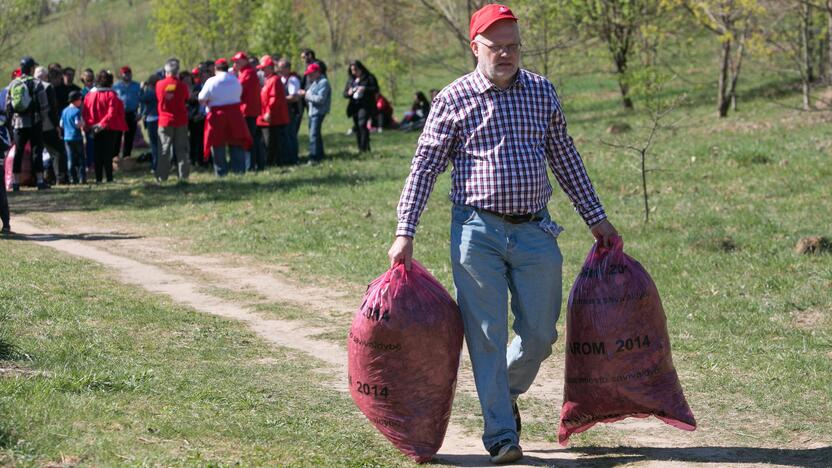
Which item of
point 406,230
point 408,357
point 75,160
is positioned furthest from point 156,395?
point 75,160

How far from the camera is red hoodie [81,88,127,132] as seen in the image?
19.6 metres

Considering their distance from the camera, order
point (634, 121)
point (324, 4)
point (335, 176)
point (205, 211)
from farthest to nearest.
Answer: point (324, 4)
point (634, 121)
point (335, 176)
point (205, 211)

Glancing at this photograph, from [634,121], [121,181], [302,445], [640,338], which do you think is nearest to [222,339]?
[302,445]

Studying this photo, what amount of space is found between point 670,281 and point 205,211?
7.43m

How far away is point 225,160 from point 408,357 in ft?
48.3

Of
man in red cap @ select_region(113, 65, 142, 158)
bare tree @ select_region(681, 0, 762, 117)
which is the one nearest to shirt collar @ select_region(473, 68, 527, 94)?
man in red cap @ select_region(113, 65, 142, 158)

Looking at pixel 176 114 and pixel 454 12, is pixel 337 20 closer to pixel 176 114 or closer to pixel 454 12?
pixel 454 12

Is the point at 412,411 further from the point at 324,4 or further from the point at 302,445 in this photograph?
the point at 324,4

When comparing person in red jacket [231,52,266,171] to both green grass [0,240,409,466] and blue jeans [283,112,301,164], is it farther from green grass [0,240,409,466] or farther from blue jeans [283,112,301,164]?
green grass [0,240,409,466]

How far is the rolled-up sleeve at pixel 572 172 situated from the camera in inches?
224

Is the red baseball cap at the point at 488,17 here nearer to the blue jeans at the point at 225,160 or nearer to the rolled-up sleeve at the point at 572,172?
the rolled-up sleeve at the point at 572,172

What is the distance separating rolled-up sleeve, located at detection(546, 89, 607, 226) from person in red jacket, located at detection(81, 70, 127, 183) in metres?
14.9

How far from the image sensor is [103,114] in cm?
1964

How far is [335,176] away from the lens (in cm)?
1912
